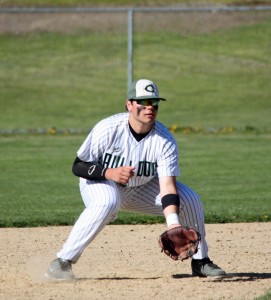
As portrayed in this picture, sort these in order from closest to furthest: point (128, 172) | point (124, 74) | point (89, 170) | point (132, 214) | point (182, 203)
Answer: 1. point (128, 172)
2. point (89, 170)
3. point (182, 203)
4. point (132, 214)
5. point (124, 74)

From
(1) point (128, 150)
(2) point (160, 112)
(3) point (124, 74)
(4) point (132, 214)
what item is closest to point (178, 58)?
(3) point (124, 74)

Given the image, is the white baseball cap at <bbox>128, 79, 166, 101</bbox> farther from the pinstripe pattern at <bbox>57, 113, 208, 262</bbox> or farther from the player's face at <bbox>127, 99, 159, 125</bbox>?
the pinstripe pattern at <bbox>57, 113, 208, 262</bbox>

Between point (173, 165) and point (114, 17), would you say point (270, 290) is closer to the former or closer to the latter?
point (173, 165)

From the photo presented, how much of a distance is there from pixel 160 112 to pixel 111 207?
1433 cm

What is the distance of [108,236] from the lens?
8820 millimetres

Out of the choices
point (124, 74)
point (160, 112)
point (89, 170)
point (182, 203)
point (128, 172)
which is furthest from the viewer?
point (124, 74)

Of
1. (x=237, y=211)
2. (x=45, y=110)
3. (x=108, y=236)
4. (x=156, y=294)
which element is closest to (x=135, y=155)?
(x=156, y=294)

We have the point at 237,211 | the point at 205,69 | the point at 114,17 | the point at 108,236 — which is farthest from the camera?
the point at 114,17

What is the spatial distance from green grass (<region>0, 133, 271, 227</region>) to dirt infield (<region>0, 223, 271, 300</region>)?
497mm

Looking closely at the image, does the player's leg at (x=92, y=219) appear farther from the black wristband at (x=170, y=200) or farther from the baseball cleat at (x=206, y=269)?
the baseball cleat at (x=206, y=269)

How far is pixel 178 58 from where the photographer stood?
80.1 feet

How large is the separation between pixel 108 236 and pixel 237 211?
5.56ft

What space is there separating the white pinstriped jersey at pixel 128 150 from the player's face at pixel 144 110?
0.43 feet

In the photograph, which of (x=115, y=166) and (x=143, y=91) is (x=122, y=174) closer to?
(x=115, y=166)
